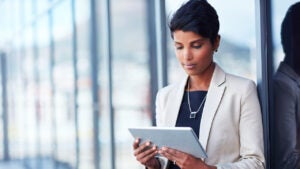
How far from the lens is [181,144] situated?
1691mm

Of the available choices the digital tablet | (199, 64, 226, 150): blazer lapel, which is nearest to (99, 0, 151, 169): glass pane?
(199, 64, 226, 150): blazer lapel

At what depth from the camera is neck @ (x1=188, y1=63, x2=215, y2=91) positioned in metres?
1.94

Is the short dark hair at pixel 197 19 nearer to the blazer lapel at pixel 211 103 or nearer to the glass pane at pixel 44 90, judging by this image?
the blazer lapel at pixel 211 103

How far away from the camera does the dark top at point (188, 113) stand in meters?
1.90

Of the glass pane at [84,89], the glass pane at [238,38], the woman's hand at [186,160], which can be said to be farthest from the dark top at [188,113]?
the glass pane at [84,89]

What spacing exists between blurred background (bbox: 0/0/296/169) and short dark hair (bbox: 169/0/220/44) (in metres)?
0.17

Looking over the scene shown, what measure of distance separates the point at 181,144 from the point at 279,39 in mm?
791

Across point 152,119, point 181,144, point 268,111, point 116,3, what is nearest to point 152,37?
point 152,119

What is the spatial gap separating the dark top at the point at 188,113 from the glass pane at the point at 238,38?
0.54 metres

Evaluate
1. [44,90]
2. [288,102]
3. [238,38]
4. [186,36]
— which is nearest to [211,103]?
[186,36]

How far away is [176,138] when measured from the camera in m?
1.68

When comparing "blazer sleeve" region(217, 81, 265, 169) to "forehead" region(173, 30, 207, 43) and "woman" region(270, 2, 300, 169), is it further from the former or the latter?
"woman" region(270, 2, 300, 169)

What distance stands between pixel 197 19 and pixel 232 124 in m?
0.38

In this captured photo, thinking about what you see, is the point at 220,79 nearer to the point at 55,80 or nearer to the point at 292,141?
the point at 292,141
